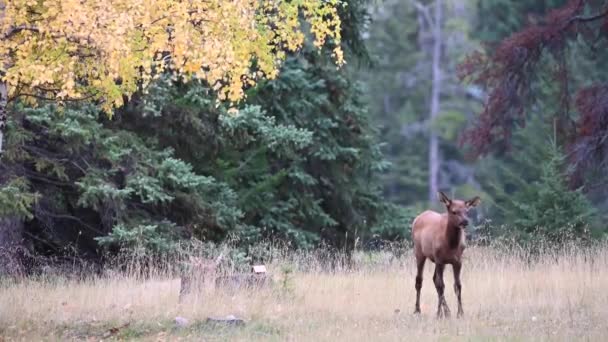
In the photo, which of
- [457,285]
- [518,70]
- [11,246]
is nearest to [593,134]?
[518,70]

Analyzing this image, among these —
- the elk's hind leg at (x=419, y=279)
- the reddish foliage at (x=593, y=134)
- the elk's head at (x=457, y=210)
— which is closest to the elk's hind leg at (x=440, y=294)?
the elk's hind leg at (x=419, y=279)

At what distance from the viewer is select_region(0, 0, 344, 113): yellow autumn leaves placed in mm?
10914

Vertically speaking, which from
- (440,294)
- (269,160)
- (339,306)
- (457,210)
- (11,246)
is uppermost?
(269,160)

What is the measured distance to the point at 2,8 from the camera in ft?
37.7

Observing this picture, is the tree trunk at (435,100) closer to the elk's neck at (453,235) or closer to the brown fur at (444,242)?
the brown fur at (444,242)

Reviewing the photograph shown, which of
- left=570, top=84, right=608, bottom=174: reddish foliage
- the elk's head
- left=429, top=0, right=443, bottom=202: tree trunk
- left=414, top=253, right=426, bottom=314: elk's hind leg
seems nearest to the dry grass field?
left=414, top=253, right=426, bottom=314: elk's hind leg

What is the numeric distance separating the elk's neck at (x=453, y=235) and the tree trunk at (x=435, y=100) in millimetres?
35297

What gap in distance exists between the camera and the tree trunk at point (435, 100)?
5069 cm

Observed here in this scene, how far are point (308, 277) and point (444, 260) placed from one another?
2.66 metres

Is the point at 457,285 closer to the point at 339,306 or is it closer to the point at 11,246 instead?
the point at 339,306

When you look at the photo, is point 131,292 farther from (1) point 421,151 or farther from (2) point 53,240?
(1) point 421,151

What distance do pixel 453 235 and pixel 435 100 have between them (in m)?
40.9

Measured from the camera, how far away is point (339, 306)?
47.1 ft

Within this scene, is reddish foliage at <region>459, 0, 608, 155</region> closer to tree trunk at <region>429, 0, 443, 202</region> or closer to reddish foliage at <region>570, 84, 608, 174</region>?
reddish foliage at <region>570, 84, 608, 174</region>
